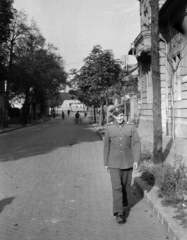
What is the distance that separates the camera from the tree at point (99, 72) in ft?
90.2

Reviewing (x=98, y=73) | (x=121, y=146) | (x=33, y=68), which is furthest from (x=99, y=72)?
(x=121, y=146)

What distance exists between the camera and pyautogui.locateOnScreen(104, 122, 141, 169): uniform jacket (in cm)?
516

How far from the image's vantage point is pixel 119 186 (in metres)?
5.09

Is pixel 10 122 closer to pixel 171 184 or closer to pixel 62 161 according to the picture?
pixel 62 161

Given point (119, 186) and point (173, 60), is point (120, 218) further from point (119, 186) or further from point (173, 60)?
point (173, 60)

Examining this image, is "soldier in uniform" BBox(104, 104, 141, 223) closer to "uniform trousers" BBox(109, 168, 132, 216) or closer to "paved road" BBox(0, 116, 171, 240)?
"uniform trousers" BBox(109, 168, 132, 216)

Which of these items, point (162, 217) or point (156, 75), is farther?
point (156, 75)

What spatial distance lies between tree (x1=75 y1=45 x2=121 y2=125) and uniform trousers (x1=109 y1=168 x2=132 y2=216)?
22500 millimetres

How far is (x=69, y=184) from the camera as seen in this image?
7.67 metres

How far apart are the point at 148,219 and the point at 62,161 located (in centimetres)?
629

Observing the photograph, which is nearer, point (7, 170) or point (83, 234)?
point (83, 234)

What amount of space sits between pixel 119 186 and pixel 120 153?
483mm

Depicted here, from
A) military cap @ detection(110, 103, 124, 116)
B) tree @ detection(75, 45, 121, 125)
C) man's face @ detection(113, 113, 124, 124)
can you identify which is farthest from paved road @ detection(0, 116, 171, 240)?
tree @ detection(75, 45, 121, 125)

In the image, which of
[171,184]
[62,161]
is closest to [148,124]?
[62,161]
